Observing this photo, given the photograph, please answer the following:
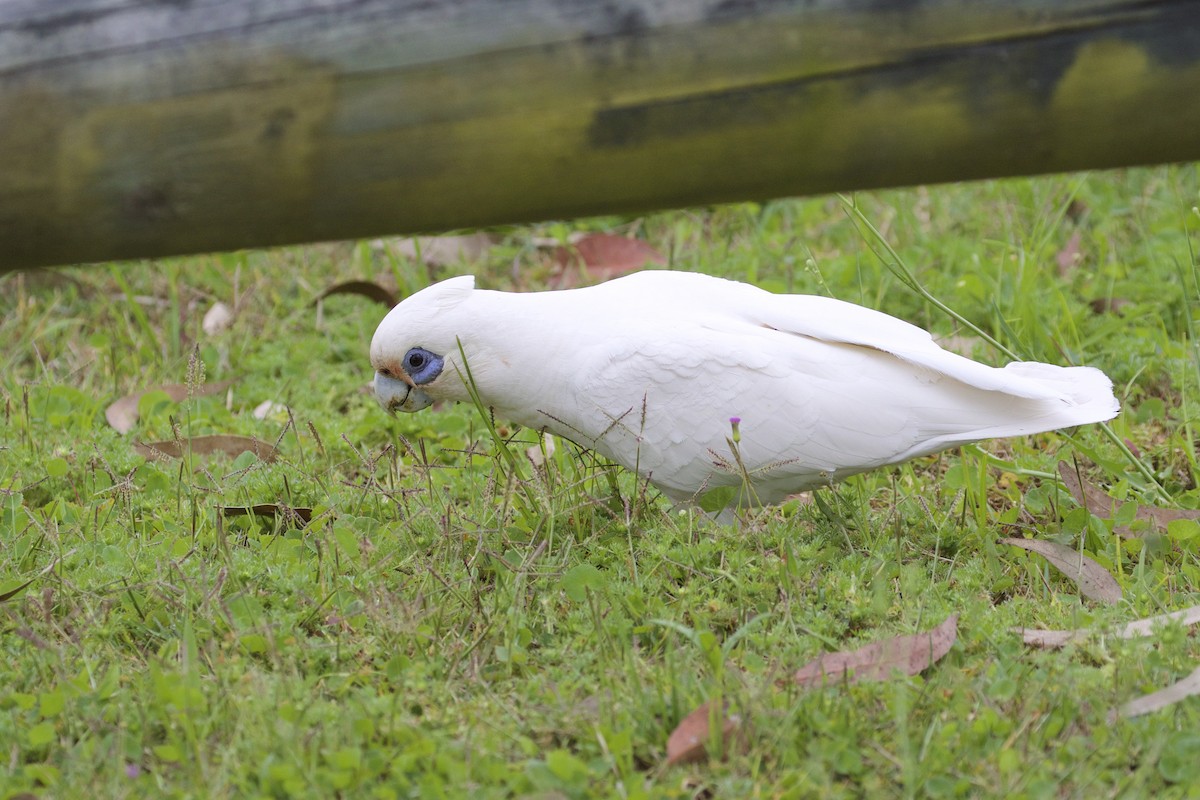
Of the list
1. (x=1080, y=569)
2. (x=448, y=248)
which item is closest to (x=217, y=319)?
(x=448, y=248)

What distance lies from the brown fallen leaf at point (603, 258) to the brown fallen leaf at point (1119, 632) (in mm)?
2373

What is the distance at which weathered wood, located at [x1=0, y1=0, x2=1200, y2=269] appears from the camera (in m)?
1.45

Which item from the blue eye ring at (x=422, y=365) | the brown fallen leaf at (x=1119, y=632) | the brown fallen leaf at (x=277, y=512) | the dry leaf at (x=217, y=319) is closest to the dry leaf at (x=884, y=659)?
the brown fallen leaf at (x=1119, y=632)

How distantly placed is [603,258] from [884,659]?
2528mm

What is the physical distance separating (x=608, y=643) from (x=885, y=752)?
1.76 feet

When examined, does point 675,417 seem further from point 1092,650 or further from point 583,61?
point 583,61

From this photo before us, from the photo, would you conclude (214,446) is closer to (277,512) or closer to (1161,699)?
(277,512)

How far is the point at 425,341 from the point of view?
264 cm

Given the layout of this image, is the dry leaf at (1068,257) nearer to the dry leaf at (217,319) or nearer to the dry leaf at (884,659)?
the dry leaf at (884,659)

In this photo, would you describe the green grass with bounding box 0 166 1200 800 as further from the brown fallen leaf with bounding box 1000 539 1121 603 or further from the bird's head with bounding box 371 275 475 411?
the bird's head with bounding box 371 275 475 411

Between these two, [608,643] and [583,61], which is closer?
[583,61]

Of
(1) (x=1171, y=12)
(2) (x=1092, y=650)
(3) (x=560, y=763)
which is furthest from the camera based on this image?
(2) (x=1092, y=650)

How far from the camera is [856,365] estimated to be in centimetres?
251

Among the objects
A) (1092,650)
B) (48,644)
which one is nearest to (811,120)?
(1092,650)
